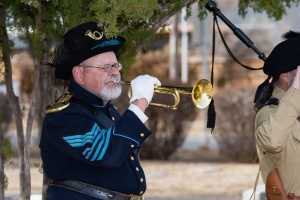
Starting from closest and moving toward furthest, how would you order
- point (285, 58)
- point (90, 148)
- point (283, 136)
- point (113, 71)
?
point (90, 148)
point (113, 71)
point (283, 136)
point (285, 58)

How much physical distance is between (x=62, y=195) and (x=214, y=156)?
33.3 ft

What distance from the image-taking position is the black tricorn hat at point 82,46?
377 cm

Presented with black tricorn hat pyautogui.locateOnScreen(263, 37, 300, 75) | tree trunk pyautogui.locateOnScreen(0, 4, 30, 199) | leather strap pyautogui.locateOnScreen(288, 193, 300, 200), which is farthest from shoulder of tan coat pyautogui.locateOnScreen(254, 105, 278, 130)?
tree trunk pyautogui.locateOnScreen(0, 4, 30, 199)

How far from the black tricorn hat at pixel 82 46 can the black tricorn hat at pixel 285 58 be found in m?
0.94

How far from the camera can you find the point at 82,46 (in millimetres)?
3795

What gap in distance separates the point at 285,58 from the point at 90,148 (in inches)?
Result: 55.9

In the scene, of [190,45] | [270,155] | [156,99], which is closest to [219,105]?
[156,99]

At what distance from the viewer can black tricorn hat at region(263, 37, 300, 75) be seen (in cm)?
414

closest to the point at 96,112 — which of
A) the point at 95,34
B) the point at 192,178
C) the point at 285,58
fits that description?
the point at 95,34

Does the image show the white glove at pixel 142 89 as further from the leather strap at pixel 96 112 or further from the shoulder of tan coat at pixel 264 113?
the shoulder of tan coat at pixel 264 113

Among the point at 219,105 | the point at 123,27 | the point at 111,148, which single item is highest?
the point at 123,27

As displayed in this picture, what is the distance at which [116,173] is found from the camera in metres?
3.67

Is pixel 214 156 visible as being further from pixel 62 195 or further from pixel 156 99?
pixel 62 195

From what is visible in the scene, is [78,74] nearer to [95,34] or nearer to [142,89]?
[95,34]
